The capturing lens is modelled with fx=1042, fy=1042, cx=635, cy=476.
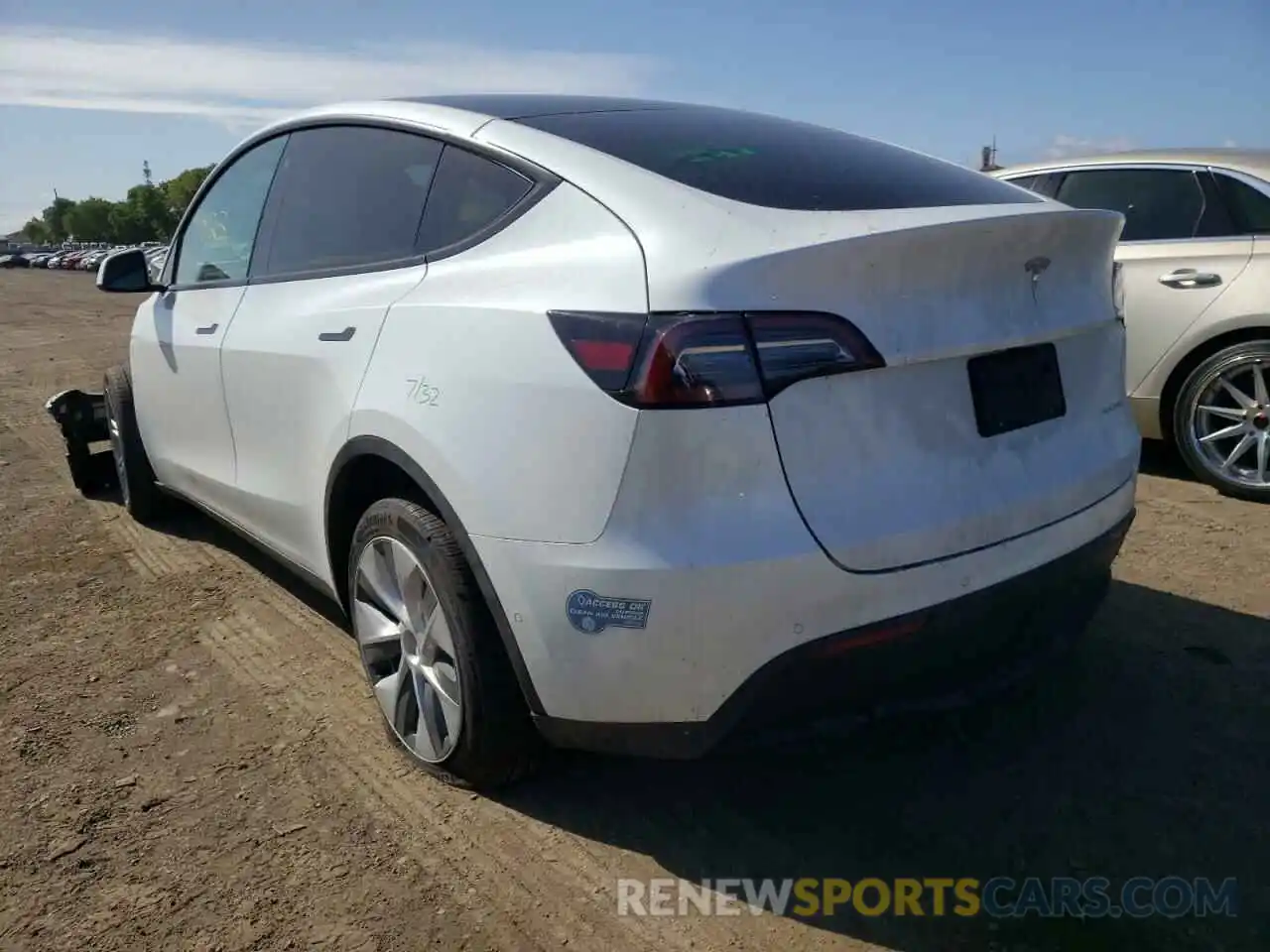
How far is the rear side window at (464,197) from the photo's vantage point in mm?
2494

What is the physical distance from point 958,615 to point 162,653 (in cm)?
272

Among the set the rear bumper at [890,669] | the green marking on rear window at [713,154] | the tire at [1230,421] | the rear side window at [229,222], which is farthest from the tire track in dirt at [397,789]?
the tire at [1230,421]

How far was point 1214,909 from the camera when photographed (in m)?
2.15

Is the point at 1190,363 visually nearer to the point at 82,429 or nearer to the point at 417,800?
the point at 417,800

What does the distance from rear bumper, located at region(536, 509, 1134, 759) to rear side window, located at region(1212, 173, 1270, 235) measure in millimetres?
3395

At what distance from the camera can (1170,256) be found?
5117 millimetres

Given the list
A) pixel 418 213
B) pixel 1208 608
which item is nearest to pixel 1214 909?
pixel 1208 608

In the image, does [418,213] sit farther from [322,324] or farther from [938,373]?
[938,373]

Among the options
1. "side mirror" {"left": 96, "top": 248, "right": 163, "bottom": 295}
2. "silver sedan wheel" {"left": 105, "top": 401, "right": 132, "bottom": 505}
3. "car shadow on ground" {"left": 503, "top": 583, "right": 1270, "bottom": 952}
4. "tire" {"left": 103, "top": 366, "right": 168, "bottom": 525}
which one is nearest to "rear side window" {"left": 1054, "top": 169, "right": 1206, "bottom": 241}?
"car shadow on ground" {"left": 503, "top": 583, "right": 1270, "bottom": 952}

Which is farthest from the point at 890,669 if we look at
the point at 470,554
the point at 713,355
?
the point at 470,554

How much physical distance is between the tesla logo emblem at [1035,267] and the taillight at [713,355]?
0.59 metres

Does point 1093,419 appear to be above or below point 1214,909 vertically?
above

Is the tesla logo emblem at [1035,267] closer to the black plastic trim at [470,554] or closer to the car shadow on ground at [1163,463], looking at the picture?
the black plastic trim at [470,554]

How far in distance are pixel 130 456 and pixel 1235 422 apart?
17.0 feet
